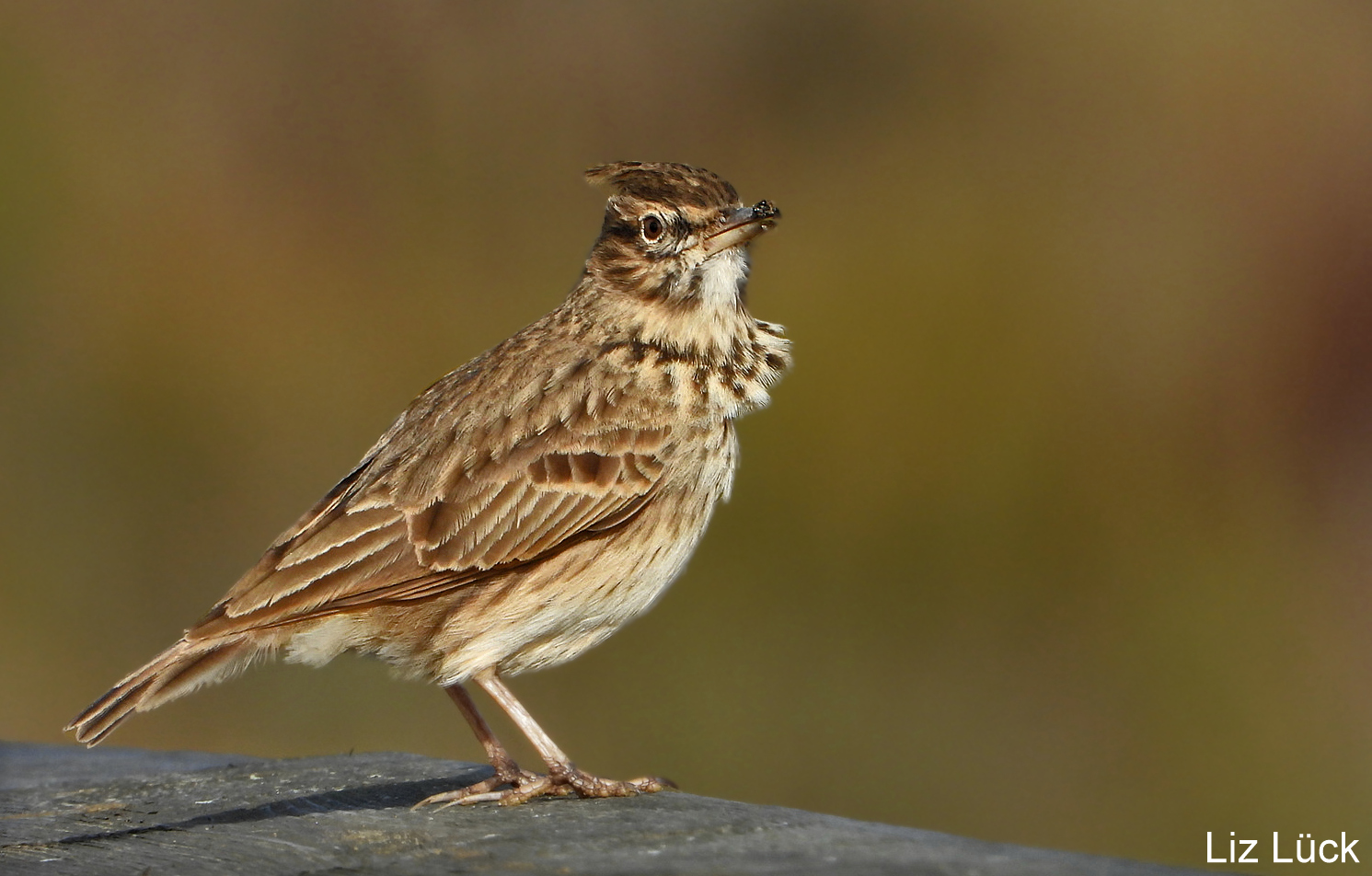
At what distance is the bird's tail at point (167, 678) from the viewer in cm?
499

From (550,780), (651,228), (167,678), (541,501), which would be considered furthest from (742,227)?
(167,678)

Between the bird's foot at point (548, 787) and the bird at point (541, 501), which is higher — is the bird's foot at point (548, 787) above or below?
below

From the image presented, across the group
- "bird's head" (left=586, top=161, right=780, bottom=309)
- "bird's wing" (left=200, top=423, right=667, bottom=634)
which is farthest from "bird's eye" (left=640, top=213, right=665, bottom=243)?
"bird's wing" (left=200, top=423, right=667, bottom=634)

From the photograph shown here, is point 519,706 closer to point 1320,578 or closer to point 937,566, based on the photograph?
point 937,566

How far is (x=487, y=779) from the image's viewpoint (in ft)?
17.9

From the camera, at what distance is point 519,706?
19.2ft

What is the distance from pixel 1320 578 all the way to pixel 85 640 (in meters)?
8.51

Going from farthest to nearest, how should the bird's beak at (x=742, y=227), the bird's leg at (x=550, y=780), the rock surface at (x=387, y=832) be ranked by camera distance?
the bird's beak at (x=742, y=227), the bird's leg at (x=550, y=780), the rock surface at (x=387, y=832)

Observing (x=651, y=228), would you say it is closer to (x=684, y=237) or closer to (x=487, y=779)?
(x=684, y=237)

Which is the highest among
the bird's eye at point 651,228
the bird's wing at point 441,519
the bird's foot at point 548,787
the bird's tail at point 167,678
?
the bird's eye at point 651,228

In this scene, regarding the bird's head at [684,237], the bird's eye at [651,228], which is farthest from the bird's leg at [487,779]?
the bird's eye at [651,228]

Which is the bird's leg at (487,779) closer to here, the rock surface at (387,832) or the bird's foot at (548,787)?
the bird's foot at (548,787)

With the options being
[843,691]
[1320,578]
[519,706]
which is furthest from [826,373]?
[519,706]

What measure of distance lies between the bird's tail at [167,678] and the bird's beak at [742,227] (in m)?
2.27
